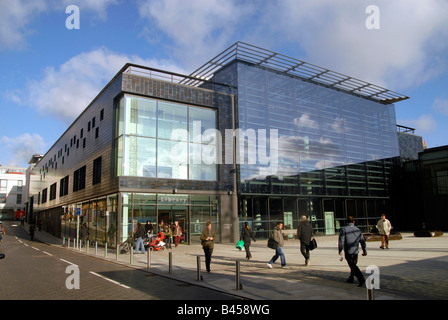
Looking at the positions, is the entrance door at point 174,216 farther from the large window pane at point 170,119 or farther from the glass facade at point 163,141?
the large window pane at point 170,119

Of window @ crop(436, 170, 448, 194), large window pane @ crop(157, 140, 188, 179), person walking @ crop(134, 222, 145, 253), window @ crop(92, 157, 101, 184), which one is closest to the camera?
person walking @ crop(134, 222, 145, 253)

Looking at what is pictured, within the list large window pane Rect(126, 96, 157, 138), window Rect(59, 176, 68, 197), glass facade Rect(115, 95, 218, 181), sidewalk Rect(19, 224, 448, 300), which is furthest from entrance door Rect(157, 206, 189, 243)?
window Rect(59, 176, 68, 197)

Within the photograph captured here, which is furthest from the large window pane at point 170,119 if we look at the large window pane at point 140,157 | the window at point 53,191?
the window at point 53,191

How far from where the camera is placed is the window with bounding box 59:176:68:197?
4013 cm

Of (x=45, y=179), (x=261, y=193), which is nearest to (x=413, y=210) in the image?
(x=261, y=193)

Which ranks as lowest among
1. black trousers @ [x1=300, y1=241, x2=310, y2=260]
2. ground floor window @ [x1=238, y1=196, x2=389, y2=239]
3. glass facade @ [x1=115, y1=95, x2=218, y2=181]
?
black trousers @ [x1=300, y1=241, x2=310, y2=260]

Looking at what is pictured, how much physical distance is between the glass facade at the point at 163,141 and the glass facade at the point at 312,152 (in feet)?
10.9

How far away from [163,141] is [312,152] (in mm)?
14640

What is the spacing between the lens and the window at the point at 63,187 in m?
40.1

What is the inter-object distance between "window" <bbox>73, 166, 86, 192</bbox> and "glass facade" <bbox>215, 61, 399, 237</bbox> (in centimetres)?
1525

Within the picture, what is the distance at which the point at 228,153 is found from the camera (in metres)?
26.7

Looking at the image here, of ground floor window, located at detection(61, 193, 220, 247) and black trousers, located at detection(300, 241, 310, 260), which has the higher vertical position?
ground floor window, located at detection(61, 193, 220, 247)

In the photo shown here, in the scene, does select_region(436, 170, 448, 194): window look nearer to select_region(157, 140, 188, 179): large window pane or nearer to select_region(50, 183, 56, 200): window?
select_region(157, 140, 188, 179): large window pane
